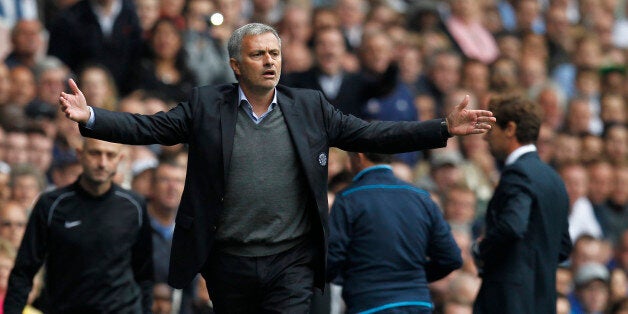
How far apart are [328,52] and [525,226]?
5.82 m

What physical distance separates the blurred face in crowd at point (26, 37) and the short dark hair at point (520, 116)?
5795 millimetres

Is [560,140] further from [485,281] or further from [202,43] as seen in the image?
[485,281]

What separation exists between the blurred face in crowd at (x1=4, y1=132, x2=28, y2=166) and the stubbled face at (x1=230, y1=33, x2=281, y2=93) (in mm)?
5116

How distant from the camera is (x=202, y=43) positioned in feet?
47.5

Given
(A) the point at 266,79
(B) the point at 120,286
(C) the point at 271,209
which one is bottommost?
(B) the point at 120,286

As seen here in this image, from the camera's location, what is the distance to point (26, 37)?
13.6m

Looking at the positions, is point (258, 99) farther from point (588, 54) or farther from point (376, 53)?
point (588, 54)

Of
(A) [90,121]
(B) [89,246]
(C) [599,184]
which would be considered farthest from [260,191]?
(C) [599,184]

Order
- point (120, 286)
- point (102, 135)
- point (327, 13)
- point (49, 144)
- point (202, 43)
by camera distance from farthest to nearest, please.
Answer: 1. point (327, 13)
2. point (202, 43)
3. point (49, 144)
4. point (120, 286)
5. point (102, 135)

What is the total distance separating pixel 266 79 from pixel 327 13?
8023 mm

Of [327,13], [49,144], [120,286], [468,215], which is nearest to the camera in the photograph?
[120,286]

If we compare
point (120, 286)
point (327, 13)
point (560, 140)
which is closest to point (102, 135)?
point (120, 286)

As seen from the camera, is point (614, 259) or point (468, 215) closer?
point (468, 215)

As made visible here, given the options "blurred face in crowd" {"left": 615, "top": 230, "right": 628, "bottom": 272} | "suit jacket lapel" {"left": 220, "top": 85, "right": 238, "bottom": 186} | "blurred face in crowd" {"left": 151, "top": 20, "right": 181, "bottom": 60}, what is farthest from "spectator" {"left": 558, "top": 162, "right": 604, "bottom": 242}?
"suit jacket lapel" {"left": 220, "top": 85, "right": 238, "bottom": 186}
